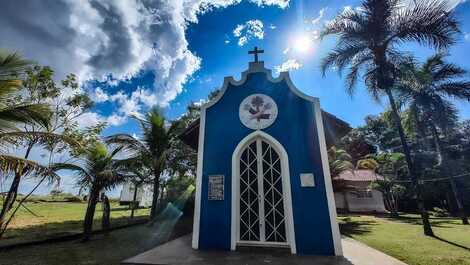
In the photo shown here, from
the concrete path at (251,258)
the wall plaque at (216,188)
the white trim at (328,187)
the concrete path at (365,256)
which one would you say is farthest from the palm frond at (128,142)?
the concrete path at (365,256)

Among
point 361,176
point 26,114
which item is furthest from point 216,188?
point 361,176

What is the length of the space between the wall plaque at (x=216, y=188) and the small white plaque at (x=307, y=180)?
227 cm

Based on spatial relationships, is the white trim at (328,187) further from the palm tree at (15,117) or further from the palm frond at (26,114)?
the palm frond at (26,114)

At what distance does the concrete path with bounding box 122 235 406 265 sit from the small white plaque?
173 cm

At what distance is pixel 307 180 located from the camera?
6039 mm

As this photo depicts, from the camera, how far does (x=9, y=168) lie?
4.08m

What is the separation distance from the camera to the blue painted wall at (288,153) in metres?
5.71

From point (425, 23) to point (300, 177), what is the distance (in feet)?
33.2

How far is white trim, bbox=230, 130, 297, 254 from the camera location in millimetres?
5814

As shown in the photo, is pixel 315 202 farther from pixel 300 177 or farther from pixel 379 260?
pixel 379 260

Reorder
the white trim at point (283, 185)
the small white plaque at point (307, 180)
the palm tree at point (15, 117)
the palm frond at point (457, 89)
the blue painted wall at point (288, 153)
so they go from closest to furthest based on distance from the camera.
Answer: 1. the palm tree at point (15, 117)
2. the blue painted wall at point (288, 153)
3. the white trim at point (283, 185)
4. the small white plaque at point (307, 180)
5. the palm frond at point (457, 89)

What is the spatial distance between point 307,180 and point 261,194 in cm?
135

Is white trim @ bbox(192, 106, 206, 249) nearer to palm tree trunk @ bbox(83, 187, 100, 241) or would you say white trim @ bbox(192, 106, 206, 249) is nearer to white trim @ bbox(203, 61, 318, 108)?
white trim @ bbox(203, 61, 318, 108)

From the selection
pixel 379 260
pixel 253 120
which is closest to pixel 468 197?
pixel 379 260
